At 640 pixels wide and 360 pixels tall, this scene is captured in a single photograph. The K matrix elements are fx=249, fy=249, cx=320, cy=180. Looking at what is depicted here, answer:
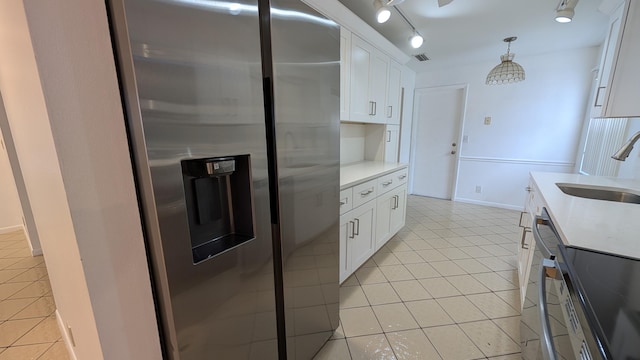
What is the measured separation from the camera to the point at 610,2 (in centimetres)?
176

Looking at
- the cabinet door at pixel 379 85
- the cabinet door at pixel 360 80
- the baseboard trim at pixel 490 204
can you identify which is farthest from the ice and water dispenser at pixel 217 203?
the baseboard trim at pixel 490 204

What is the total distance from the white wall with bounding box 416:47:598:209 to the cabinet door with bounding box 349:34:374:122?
2.61 m

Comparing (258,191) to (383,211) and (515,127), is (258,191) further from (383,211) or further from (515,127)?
(515,127)

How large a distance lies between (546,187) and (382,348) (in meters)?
1.50

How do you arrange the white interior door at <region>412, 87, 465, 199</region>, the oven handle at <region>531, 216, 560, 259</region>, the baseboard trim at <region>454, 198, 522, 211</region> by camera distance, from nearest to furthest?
the oven handle at <region>531, 216, 560, 259</region> < the baseboard trim at <region>454, 198, 522, 211</region> < the white interior door at <region>412, 87, 465, 199</region>

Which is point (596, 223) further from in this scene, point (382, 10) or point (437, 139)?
point (437, 139)

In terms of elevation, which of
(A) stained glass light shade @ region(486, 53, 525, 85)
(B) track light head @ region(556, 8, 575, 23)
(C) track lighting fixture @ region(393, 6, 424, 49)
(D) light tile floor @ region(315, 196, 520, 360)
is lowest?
(D) light tile floor @ region(315, 196, 520, 360)

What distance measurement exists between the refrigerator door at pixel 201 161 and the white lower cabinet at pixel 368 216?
3.09 feet

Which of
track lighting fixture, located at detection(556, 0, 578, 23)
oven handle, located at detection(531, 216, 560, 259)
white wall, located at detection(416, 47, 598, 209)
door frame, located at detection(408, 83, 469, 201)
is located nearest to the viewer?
oven handle, located at detection(531, 216, 560, 259)

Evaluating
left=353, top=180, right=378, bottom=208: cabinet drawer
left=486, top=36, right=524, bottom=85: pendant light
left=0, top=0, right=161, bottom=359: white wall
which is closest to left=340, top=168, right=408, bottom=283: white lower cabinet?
left=353, top=180, right=378, bottom=208: cabinet drawer

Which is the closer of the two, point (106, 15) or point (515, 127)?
point (106, 15)

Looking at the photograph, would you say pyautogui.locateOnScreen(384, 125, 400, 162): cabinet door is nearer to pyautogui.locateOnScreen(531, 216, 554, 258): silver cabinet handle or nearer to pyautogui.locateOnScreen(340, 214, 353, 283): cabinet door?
pyautogui.locateOnScreen(340, 214, 353, 283): cabinet door

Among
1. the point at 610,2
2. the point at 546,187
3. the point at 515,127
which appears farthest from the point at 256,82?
the point at 515,127

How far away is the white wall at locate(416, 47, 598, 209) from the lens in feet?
11.1
